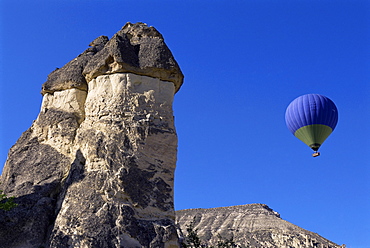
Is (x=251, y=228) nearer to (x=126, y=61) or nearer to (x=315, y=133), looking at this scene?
(x=315, y=133)

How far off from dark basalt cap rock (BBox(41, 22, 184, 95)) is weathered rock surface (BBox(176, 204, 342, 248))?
4895 centimetres

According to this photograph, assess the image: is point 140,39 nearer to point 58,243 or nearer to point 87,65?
point 87,65

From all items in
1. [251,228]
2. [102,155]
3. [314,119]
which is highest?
[251,228]

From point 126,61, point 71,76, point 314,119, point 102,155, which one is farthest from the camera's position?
point 314,119

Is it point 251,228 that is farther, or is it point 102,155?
point 251,228

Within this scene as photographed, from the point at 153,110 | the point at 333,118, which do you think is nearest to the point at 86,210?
the point at 153,110

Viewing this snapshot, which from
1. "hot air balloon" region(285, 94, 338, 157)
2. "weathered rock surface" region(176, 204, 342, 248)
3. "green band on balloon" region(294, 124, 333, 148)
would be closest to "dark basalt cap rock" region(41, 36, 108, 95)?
"hot air balloon" region(285, 94, 338, 157)

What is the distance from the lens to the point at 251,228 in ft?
262

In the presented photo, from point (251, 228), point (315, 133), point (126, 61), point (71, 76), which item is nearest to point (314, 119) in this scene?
point (315, 133)

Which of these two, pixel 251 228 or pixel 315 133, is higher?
pixel 251 228

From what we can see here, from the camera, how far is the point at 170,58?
21.0m

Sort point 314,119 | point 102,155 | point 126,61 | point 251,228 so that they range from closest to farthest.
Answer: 1. point 102,155
2. point 126,61
3. point 314,119
4. point 251,228

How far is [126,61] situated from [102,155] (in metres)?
3.55

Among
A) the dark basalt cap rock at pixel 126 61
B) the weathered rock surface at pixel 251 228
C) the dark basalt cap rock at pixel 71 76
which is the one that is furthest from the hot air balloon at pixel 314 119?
the weathered rock surface at pixel 251 228
